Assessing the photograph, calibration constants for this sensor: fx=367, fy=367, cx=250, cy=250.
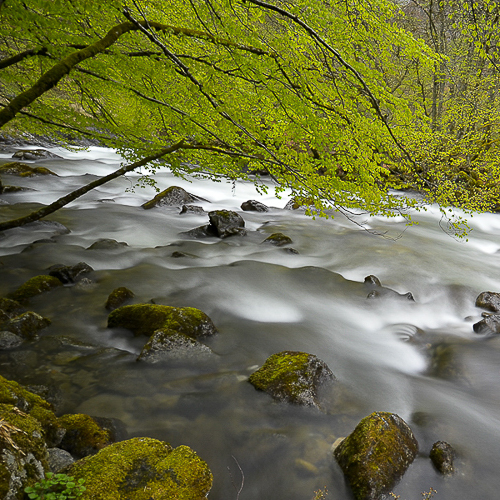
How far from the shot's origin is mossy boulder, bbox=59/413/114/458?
313 cm

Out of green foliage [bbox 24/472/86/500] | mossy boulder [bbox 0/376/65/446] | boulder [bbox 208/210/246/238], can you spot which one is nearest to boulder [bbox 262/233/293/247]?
boulder [bbox 208/210/246/238]

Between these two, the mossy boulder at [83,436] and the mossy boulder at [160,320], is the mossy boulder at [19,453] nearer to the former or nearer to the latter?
the mossy boulder at [83,436]

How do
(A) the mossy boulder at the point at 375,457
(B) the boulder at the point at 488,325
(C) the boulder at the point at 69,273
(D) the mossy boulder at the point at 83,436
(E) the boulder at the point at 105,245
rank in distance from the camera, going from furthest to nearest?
(E) the boulder at the point at 105,245 < (C) the boulder at the point at 69,273 < (B) the boulder at the point at 488,325 < (D) the mossy boulder at the point at 83,436 < (A) the mossy boulder at the point at 375,457

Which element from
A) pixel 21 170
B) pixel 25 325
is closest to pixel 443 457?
pixel 25 325

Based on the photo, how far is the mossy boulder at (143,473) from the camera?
246 centimetres

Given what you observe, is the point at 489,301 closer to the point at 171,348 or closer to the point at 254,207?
the point at 171,348

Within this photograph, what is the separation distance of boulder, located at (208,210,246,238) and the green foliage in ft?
27.8

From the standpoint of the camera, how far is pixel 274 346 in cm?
535

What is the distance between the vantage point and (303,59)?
13.2 feet

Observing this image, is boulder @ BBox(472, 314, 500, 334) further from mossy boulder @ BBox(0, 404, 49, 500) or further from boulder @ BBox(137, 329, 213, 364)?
mossy boulder @ BBox(0, 404, 49, 500)

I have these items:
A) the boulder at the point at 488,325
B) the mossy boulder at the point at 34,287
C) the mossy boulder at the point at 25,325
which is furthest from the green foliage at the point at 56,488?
the boulder at the point at 488,325

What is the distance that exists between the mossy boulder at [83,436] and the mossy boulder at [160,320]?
174cm

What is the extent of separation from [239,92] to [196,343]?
335 cm

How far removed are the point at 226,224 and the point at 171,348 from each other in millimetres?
6639
